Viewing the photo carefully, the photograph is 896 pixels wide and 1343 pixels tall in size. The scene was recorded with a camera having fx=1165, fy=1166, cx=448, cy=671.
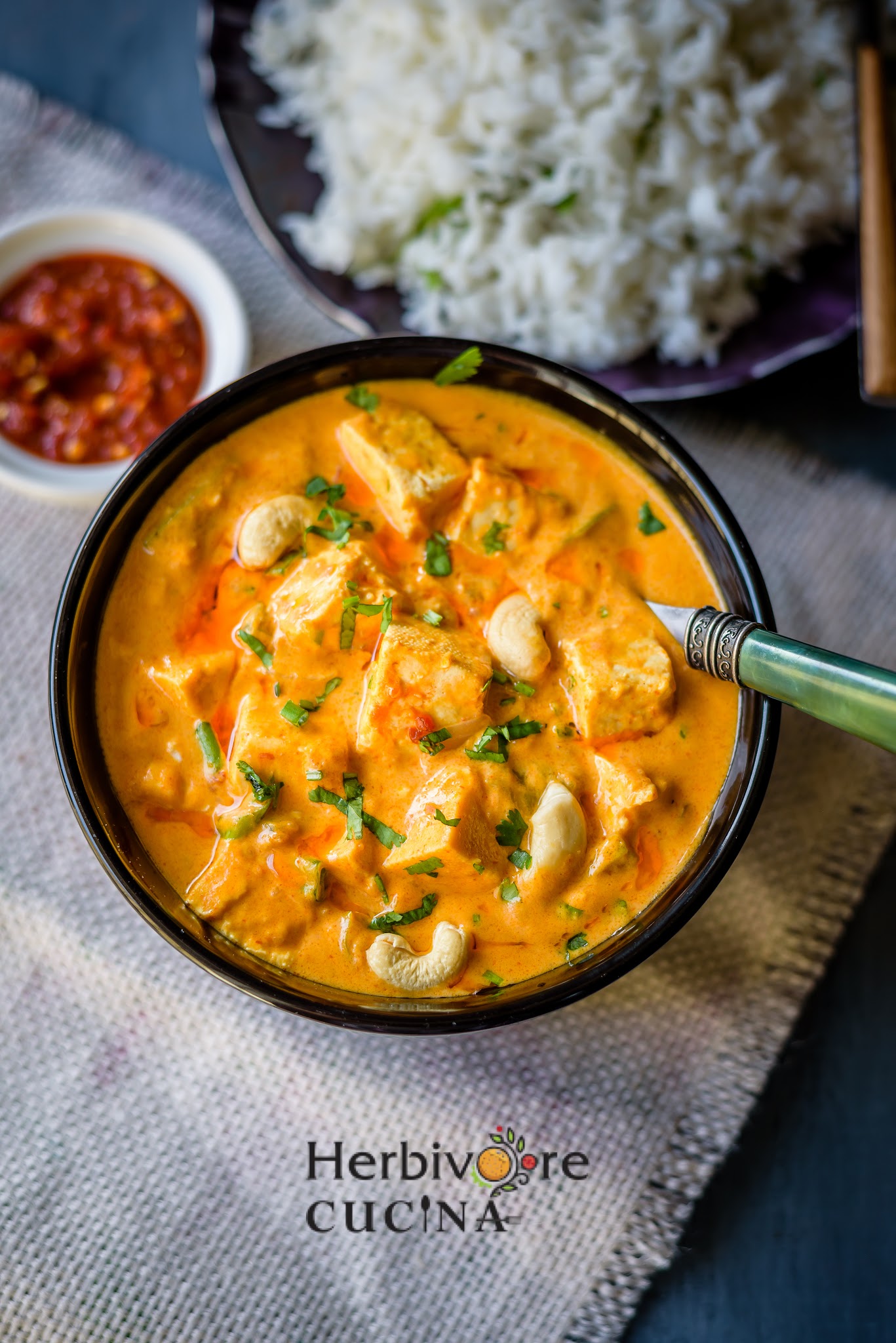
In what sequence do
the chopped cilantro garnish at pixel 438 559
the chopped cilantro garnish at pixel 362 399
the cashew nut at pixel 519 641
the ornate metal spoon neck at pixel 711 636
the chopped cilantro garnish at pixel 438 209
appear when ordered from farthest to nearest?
1. the chopped cilantro garnish at pixel 438 209
2. the chopped cilantro garnish at pixel 362 399
3. the chopped cilantro garnish at pixel 438 559
4. the cashew nut at pixel 519 641
5. the ornate metal spoon neck at pixel 711 636

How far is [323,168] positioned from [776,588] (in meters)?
1.61

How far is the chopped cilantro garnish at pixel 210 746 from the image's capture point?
222 cm

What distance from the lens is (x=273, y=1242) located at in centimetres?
262

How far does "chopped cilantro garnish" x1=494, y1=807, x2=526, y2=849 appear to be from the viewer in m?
2.15

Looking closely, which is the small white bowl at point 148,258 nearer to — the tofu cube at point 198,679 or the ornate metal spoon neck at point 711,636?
the tofu cube at point 198,679

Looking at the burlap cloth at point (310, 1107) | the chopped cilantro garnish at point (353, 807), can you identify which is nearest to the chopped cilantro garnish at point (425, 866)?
the chopped cilantro garnish at point (353, 807)

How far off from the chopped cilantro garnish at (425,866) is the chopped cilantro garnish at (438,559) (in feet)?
1.83

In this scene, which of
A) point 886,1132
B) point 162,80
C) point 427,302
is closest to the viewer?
point 886,1132

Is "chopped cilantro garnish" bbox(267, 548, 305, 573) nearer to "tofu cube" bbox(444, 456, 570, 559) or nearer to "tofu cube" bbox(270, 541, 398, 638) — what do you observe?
"tofu cube" bbox(270, 541, 398, 638)

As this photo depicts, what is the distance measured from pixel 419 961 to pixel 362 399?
113 cm

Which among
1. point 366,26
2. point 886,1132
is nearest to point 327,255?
point 366,26

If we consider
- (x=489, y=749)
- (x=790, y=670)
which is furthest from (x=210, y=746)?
(x=790, y=670)

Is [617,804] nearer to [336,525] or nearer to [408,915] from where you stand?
[408,915]

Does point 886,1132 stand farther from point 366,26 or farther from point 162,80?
point 162,80
